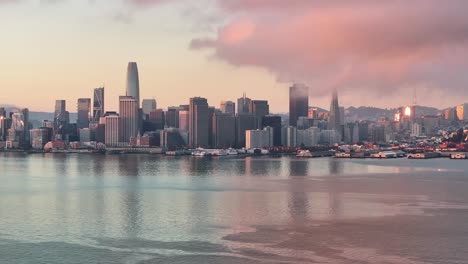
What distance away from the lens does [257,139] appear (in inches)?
7106

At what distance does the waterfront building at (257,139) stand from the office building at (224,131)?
7493 mm

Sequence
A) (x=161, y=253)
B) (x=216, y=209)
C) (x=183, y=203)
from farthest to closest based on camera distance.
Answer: (x=183, y=203), (x=216, y=209), (x=161, y=253)

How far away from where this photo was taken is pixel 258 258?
73.0ft

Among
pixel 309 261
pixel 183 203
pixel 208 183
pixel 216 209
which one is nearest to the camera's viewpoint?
pixel 309 261

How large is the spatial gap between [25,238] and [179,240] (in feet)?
21.8

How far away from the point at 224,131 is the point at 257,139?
14.8 metres

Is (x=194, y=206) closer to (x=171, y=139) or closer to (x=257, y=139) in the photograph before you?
(x=257, y=139)

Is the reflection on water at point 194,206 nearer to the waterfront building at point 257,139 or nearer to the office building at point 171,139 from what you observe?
the waterfront building at point 257,139

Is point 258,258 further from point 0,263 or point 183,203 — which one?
point 183,203

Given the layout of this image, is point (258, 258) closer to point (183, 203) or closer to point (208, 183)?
point (183, 203)

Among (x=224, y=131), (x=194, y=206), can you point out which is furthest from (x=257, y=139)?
(x=194, y=206)

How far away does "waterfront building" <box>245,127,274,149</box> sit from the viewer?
17900 centimetres

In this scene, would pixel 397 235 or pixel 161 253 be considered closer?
pixel 161 253

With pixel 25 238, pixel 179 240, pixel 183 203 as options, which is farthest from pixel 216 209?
pixel 25 238
